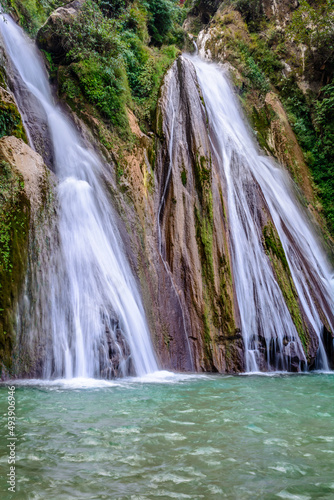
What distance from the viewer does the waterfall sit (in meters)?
9.66

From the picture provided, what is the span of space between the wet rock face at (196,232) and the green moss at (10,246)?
3.84 m

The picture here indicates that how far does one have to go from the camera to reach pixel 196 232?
10.2 m

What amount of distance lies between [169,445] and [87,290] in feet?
15.6

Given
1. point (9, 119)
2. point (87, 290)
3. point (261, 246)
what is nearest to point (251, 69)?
point (261, 246)

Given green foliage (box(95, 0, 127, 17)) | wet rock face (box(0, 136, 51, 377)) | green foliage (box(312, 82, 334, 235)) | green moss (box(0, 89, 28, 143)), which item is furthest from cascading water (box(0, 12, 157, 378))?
green foliage (box(312, 82, 334, 235))

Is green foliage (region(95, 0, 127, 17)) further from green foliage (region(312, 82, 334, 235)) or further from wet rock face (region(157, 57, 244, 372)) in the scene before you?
green foliage (region(312, 82, 334, 235))

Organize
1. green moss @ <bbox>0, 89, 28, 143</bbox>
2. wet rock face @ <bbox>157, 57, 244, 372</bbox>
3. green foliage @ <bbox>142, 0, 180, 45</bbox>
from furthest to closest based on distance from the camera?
1. green foliage @ <bbox>142, 0, 180, 45</bbox>
2. wet rock face @ <bbox>157, 57, 244, 372</bbox>
3. green moss @ <bbox>0, 89, 28, 143</bbox>

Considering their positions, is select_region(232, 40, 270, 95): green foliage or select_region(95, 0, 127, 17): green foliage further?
select_region(232, 40, 270, 95): green foliage

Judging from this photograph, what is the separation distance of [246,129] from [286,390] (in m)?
12.9

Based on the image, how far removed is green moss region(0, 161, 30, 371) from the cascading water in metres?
0.62

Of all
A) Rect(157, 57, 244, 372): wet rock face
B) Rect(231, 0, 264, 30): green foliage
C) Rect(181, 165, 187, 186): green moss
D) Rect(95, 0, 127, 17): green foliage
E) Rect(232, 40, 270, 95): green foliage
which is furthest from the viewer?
Rect(231, 0, 264, 30): green foliage

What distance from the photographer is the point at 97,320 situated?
7.24 meters

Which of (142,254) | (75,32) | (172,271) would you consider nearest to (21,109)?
(75,32)

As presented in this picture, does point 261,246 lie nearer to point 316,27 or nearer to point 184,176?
point 184,176
